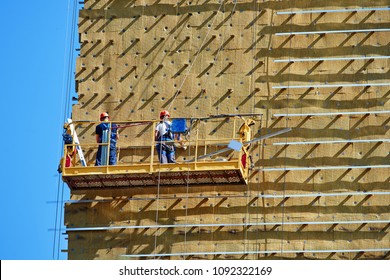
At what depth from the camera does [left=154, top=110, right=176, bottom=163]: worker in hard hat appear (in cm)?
4431

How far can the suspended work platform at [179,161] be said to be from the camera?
4362 centimetres

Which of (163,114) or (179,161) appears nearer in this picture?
(163,114)

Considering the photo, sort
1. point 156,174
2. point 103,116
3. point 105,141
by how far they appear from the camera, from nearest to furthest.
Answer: point 156,174 → point 105,141 → point 103,116

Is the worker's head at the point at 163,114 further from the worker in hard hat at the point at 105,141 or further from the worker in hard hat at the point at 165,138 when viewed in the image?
the worker in hard hat at the point at 105,141

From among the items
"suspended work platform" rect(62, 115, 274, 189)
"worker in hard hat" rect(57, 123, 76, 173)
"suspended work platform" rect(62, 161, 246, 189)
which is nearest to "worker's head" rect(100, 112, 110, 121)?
"suspended work platform" rect(62, 115, 274, 189)

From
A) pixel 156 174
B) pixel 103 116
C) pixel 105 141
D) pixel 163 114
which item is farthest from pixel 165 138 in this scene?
pixel 103 116

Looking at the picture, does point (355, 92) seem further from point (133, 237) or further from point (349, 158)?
point (133, 237)

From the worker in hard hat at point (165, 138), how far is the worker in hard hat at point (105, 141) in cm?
104

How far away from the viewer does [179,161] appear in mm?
44906

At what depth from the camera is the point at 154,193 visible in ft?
147

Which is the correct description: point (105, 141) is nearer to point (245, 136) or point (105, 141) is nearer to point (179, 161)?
point (179, 161)

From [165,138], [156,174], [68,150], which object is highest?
[165,138]

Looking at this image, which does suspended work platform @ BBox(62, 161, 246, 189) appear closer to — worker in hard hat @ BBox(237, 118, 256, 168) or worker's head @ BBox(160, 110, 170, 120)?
worker in hard hat @ BBox(237, 118, 256, 168)

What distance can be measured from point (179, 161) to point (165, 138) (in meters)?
0.76
